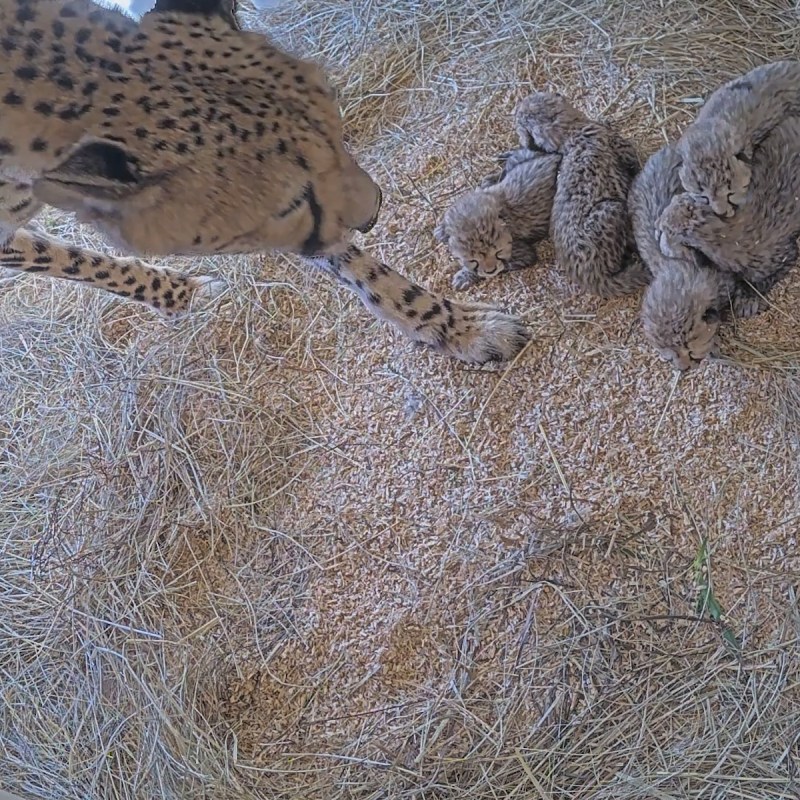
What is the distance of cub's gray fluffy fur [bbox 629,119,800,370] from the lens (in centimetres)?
222

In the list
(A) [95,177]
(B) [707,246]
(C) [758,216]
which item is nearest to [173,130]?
(A) [95,177]

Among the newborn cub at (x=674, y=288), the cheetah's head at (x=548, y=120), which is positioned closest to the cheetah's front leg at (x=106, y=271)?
the cheetah's head at (x=548, y=120)

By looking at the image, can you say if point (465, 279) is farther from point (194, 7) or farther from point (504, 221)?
point (194, 7)

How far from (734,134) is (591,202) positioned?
0.43m

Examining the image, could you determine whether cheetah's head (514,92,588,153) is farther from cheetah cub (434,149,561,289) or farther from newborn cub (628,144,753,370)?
newborn cub (628,144,753,370)

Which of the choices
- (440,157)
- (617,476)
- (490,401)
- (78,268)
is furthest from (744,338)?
(78,268)

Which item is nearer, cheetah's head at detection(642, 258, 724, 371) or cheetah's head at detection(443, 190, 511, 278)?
cheetah's head at detection(642, 258, 724, 371)

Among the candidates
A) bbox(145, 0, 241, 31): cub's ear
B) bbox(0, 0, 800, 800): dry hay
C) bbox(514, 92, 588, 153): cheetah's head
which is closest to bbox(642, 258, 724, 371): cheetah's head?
bbox(0, 0, 800, 800): dry hay

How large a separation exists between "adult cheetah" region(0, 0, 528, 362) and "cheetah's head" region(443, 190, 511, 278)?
2.29ft

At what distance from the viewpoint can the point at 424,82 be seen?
307 centimetres

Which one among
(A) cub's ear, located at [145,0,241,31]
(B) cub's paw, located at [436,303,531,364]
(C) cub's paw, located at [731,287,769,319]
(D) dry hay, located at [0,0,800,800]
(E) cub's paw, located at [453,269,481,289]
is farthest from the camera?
(E) cub's paw, located at [453,269,481,289]

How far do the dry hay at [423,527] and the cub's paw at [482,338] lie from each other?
0.18 feet

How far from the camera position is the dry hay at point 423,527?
215 centimetres

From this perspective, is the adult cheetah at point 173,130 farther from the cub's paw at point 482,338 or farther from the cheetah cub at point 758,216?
the cheetah cub at point 758,216
